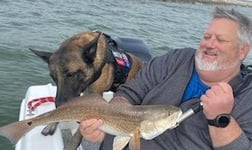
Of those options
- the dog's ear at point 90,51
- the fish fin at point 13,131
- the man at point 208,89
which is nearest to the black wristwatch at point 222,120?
the man at point 208,89

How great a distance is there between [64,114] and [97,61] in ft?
4.07

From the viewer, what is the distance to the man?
3.15 m

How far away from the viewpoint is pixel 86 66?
446 centimetres

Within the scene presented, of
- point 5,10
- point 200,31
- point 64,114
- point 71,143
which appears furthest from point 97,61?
point 200,31

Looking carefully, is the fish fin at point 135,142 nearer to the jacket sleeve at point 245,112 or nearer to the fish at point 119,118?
the fish at point 119,118

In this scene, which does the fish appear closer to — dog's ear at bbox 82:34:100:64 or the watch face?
the watch face

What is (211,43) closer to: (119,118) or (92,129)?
(119,118)

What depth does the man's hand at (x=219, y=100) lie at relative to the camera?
3.06 metres

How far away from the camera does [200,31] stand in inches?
728

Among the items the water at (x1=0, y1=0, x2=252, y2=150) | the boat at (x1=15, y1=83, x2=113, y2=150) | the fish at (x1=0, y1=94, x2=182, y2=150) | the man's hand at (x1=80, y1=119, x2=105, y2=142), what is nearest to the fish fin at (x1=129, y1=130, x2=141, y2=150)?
the fish at (x1=0, y1=94, x2=182, y2=150)

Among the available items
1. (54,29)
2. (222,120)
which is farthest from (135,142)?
(54,29)

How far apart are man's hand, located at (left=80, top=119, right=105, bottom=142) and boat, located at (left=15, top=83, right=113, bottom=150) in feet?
2.32

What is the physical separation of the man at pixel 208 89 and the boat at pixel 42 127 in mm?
559

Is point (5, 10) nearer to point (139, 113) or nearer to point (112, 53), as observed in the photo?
point (112, 53)
